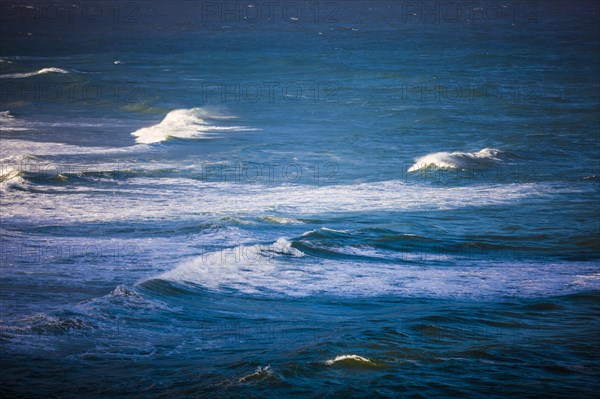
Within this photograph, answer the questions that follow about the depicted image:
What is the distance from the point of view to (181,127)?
28391mm

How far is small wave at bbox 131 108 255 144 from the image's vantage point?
2644 centimetres

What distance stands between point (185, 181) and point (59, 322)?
32.1 ft

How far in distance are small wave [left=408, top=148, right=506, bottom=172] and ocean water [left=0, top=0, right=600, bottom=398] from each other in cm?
A: 11

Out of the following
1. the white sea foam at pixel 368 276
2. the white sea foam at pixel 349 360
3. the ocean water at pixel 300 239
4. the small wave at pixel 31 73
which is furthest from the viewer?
the small wave at pixel 31 73

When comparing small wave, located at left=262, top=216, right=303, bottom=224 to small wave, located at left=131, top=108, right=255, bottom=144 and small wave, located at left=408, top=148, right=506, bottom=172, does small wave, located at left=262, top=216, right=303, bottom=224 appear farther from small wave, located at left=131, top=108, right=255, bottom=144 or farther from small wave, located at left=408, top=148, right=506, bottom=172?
small wave, located at left=131, top=108, right=255, bottom=144

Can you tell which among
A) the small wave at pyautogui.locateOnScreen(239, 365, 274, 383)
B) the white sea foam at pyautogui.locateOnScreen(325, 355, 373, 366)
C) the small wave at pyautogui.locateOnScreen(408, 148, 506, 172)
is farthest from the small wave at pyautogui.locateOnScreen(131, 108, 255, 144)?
the small wave at pyautogui.locateOnScreen(239, 365, 274, 383)

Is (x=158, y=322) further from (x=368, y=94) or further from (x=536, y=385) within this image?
(x=368, y=94)

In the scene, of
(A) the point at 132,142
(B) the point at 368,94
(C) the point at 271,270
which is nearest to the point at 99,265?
(C) the point at 271,270

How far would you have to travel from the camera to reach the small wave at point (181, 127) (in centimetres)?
2644

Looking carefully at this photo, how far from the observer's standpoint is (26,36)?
73.3m

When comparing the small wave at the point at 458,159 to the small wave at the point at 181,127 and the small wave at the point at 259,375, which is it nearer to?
the small wave at the point at 181,127

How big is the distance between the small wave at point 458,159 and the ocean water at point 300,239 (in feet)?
0.37

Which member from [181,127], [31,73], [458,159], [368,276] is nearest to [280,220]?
[368,276]

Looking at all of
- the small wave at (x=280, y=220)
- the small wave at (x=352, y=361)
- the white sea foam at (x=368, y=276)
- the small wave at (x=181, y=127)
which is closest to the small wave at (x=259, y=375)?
the small wave at (x=352, y=361)
